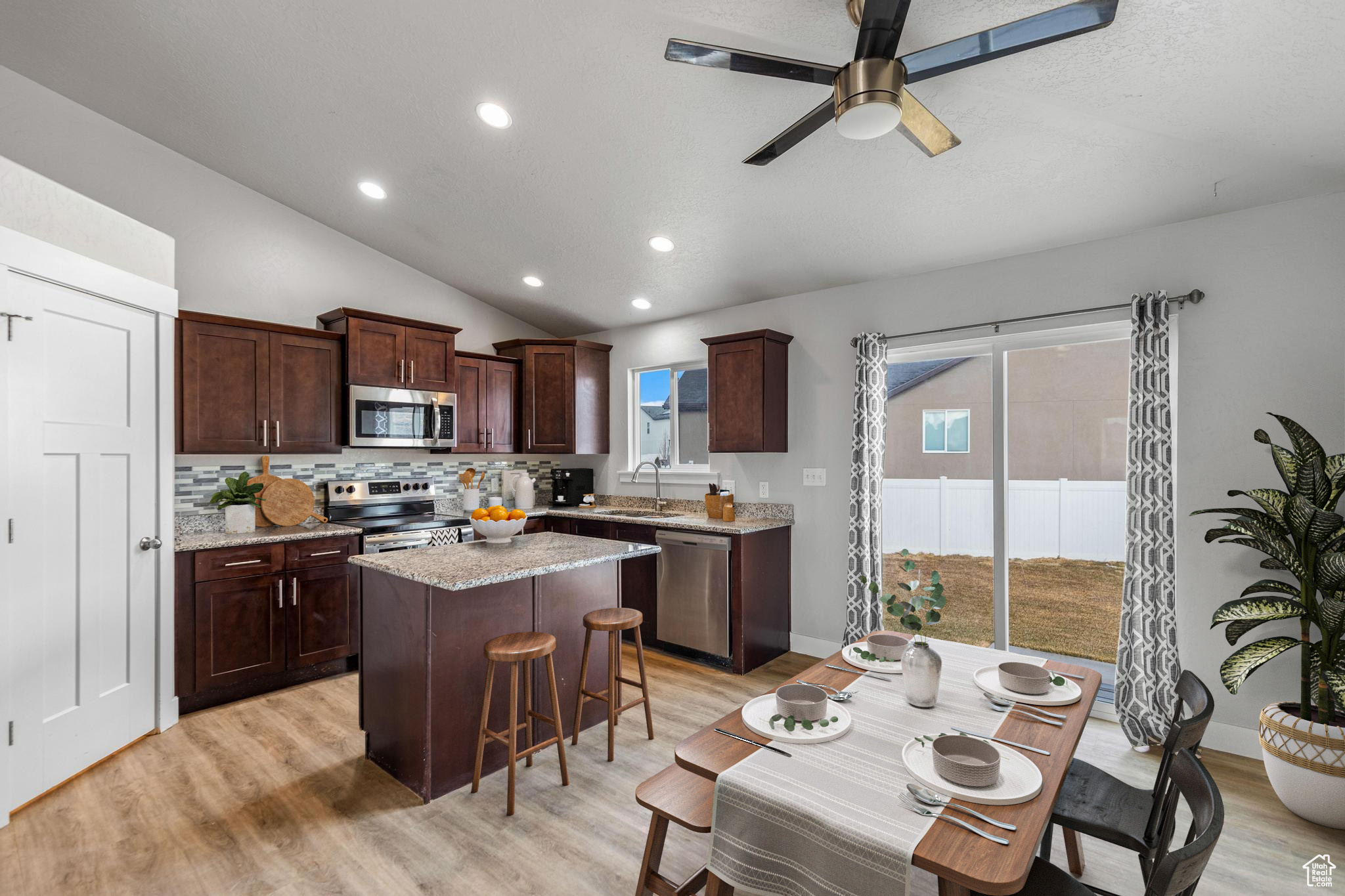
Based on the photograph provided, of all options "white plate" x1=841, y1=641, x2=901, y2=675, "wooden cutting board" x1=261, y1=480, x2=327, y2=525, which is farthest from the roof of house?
"wooden cutting board" x1=261, y1=480, x2=327, y2=525

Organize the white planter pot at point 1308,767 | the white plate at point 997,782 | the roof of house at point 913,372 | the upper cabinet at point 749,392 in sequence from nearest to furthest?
the white plate at point 997,782, the white planter pot at point 1308,767, the roof of house at point 913,372, the upper cabinet at point 749,392

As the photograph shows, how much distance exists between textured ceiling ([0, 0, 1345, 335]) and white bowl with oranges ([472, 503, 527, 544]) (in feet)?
6.31

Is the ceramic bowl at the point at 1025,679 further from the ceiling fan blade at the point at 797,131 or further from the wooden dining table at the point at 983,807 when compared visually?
the ceiling fan blade at the point at 797,131

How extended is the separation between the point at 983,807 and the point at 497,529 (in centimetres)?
244

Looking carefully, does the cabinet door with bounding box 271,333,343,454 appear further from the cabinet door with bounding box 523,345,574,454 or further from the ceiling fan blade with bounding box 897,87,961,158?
the ceiling fan blade with bounding box 897,87,961,158

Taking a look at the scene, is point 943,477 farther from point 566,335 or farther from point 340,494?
point 340,494

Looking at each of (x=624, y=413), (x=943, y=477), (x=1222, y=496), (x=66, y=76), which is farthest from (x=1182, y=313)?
(x=66, y=76)

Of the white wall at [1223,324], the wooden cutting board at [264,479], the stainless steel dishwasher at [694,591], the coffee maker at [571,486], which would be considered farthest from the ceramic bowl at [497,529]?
the white wall at [1223,324]

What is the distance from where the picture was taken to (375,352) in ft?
14.4

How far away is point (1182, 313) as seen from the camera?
2.98 meters

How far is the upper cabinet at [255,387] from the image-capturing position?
3.67 meters

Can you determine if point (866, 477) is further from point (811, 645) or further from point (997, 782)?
point (997, 782)

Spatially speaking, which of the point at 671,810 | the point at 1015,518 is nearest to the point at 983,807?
the point at 671,810

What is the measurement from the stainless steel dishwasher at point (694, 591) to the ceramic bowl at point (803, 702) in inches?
91.7
